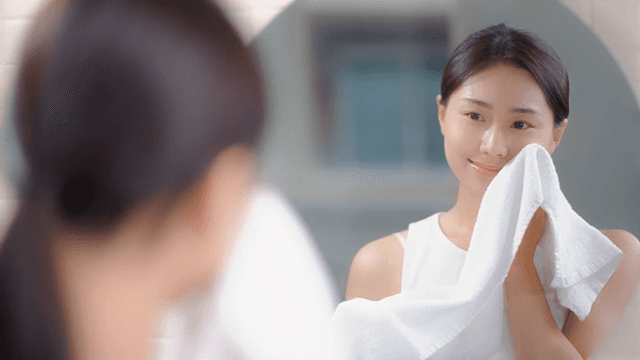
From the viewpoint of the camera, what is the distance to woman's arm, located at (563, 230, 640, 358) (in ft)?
2.08

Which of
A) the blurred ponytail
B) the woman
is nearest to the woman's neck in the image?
the woman

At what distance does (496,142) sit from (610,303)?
26 centimetres

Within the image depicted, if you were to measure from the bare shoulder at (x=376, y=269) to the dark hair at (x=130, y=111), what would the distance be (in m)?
0.22

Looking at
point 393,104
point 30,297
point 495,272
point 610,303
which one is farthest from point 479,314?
point 30,297

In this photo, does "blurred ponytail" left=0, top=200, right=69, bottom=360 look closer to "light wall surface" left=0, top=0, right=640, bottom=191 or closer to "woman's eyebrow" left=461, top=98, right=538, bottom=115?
"light wall surface" left=0, top=0, right=640, bottom=191

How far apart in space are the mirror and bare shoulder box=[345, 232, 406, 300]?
0.04 ft

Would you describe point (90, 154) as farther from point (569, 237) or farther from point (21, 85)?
point (569, 237)

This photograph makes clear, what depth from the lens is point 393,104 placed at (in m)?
0.66

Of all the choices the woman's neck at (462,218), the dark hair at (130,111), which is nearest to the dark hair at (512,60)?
the woman's neck at (462,218)

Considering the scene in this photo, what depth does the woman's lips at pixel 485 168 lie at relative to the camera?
61cm

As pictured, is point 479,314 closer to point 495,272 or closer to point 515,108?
point 495,272

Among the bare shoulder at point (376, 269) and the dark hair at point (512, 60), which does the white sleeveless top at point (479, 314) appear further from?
the dark hair at point (512, 60)

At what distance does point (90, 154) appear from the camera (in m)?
0.69

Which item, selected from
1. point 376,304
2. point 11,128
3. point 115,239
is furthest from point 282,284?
point 11,128
